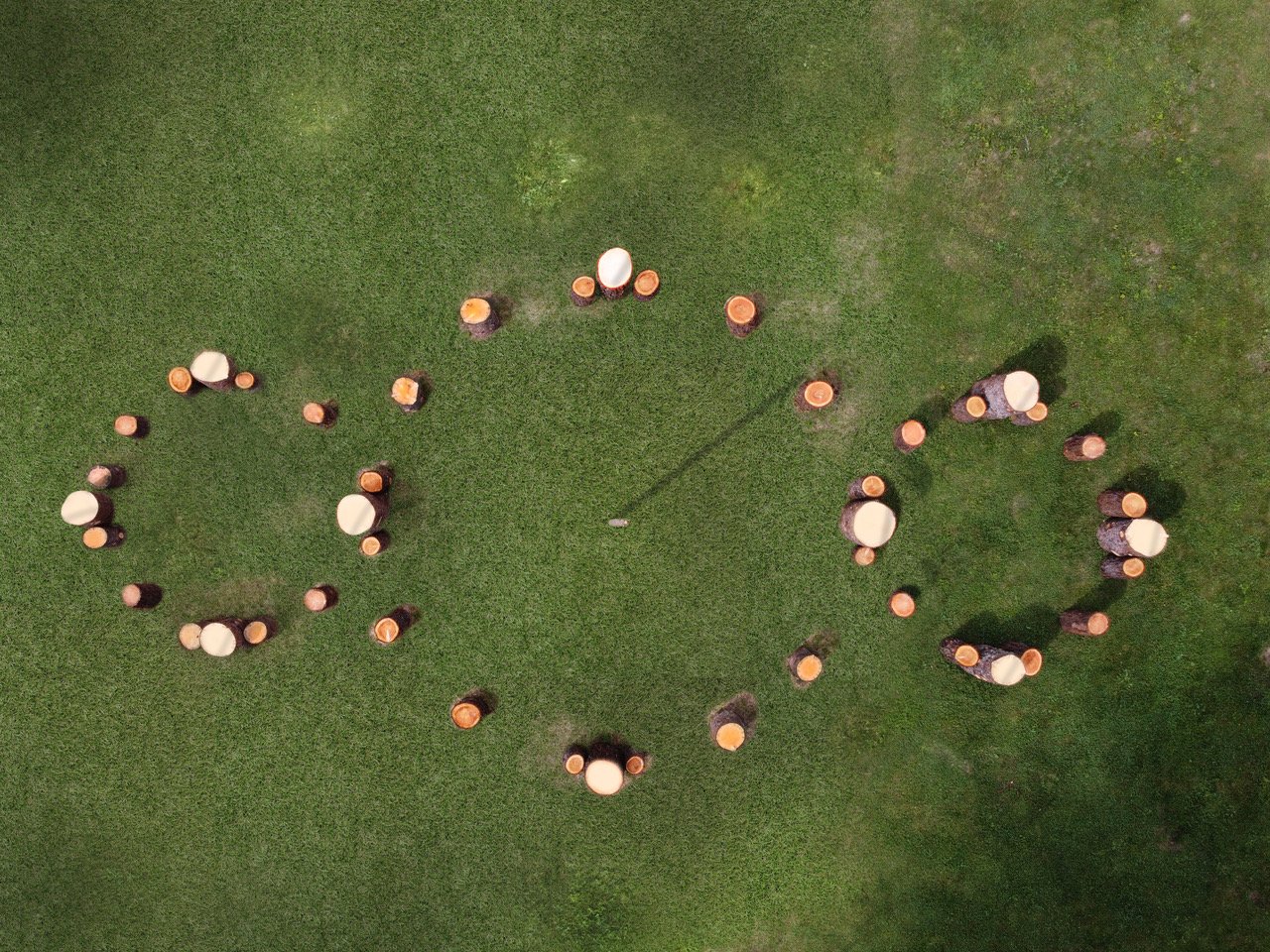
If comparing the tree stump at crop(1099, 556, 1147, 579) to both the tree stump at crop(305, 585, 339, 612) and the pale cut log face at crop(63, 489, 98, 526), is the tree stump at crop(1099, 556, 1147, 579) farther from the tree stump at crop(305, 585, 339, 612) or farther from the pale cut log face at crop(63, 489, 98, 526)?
the pale cut log face at crop(63, 489, 98, 526)

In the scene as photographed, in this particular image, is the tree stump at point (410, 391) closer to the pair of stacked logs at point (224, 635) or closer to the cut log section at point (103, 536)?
the pair of stacked logs at point (224, 635)

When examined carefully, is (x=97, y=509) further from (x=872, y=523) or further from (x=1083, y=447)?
(x=1083, y=447)

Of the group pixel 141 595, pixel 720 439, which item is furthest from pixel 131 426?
pixel 720 439

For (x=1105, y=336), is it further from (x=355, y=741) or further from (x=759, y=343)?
(x=355, y=741)

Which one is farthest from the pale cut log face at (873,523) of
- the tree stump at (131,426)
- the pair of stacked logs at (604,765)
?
the tree stump at (131,426)

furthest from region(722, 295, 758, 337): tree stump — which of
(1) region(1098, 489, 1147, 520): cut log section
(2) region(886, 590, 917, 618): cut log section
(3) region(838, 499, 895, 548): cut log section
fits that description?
(1) region(1098, 489, 1147, 520): cut log section

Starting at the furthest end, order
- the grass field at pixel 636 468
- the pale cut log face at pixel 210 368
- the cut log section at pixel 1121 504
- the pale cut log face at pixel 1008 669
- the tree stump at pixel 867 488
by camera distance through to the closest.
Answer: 1. the grass field at pixel 636 468
2. the pale cut log face at pixel 210 368
3. the tree stump at pixel 867 488
4. the cut log section at pixel 1121 504
5. the pale cut log face at pixel 1008 669

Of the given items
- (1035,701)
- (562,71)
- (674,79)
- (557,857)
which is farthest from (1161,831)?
(562,71)
